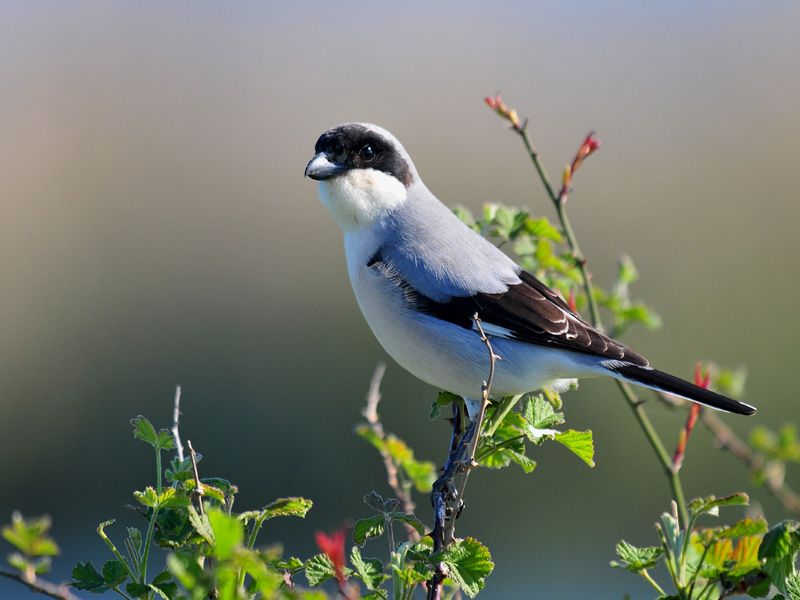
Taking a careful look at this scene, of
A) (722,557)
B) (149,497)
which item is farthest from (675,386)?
(149,497)

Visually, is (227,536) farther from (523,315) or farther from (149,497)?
(523,315)

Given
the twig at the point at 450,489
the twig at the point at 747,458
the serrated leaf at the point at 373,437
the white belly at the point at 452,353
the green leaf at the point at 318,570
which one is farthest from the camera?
the white belly at the point at 452,353

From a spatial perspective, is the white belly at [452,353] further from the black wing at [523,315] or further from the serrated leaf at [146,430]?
the serrated leaf at [146,430]

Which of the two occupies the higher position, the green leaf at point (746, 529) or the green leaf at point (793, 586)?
the green leaf at point (746, 529)

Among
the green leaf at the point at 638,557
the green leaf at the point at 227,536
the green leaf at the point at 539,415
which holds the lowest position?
the green leaf at the point at 638,557

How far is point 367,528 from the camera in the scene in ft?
4.88

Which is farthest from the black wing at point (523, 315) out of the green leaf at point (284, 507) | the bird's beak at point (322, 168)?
the green leaf at point (284, 507)

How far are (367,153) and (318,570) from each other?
5.93ft

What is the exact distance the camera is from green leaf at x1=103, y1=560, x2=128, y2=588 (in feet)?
4.19

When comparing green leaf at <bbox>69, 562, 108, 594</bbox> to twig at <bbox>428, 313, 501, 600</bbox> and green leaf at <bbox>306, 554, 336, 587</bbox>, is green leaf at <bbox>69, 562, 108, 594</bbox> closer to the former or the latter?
green leaf at <bbox>306, 554, 336, 587</bbox>

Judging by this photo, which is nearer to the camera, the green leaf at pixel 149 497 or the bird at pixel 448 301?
the green leaf at pixel 149 497

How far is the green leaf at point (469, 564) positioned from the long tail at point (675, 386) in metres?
0.98

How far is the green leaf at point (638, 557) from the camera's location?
4.32ft

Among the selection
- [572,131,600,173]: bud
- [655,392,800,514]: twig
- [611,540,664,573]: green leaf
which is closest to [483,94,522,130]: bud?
[572,131,600,173]: bud
